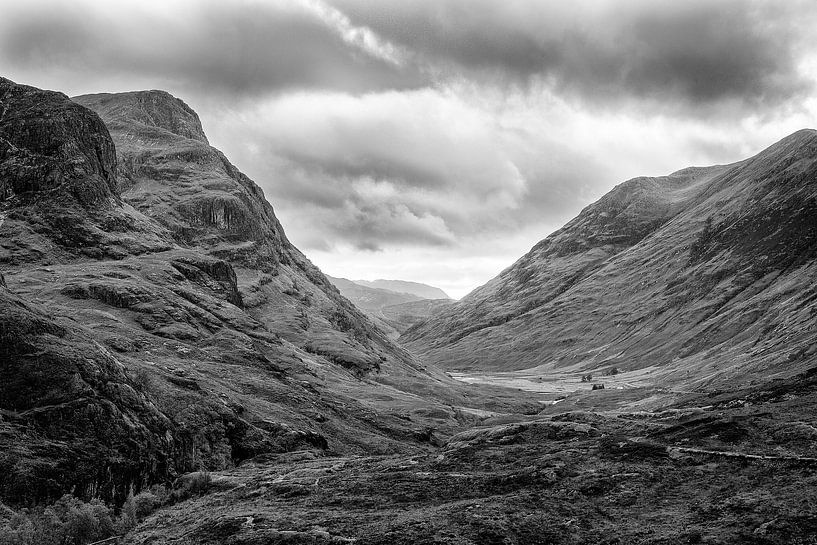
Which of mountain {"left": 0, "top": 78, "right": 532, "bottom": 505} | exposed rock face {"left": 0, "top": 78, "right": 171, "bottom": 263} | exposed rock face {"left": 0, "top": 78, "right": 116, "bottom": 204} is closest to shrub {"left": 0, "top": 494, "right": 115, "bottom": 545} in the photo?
mountain {"left": 0, "top": 78, "right": 532, "bottom": 505}

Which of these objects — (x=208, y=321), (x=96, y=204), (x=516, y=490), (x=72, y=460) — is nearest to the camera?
(x=516, y=490)

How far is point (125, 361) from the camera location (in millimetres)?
70375

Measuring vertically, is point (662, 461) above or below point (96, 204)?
below

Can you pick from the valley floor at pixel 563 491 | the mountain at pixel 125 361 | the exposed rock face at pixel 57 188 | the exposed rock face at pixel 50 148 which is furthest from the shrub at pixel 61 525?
the exposed rock face at pixel 50 148

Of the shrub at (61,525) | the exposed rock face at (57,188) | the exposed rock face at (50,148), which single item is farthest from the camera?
the exposed rock face at (50,148)

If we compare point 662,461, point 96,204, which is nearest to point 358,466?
point 662,461

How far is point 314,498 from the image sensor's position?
35125 mm

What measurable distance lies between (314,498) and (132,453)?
1948 cm

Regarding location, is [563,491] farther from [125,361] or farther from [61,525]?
[125,361]

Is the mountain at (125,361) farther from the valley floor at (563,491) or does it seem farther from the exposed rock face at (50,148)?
the valley floor at (563,491)

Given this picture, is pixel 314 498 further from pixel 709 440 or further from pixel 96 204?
pixel 96 204

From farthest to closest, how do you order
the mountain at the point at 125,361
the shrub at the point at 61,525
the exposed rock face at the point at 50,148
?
the exposed rock face at the point at 50,148, the mountain at the point at 125,361, the shrub at the point at 61,525

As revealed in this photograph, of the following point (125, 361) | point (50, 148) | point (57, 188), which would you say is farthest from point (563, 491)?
point (50, 148)

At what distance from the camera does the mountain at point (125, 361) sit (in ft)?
143
